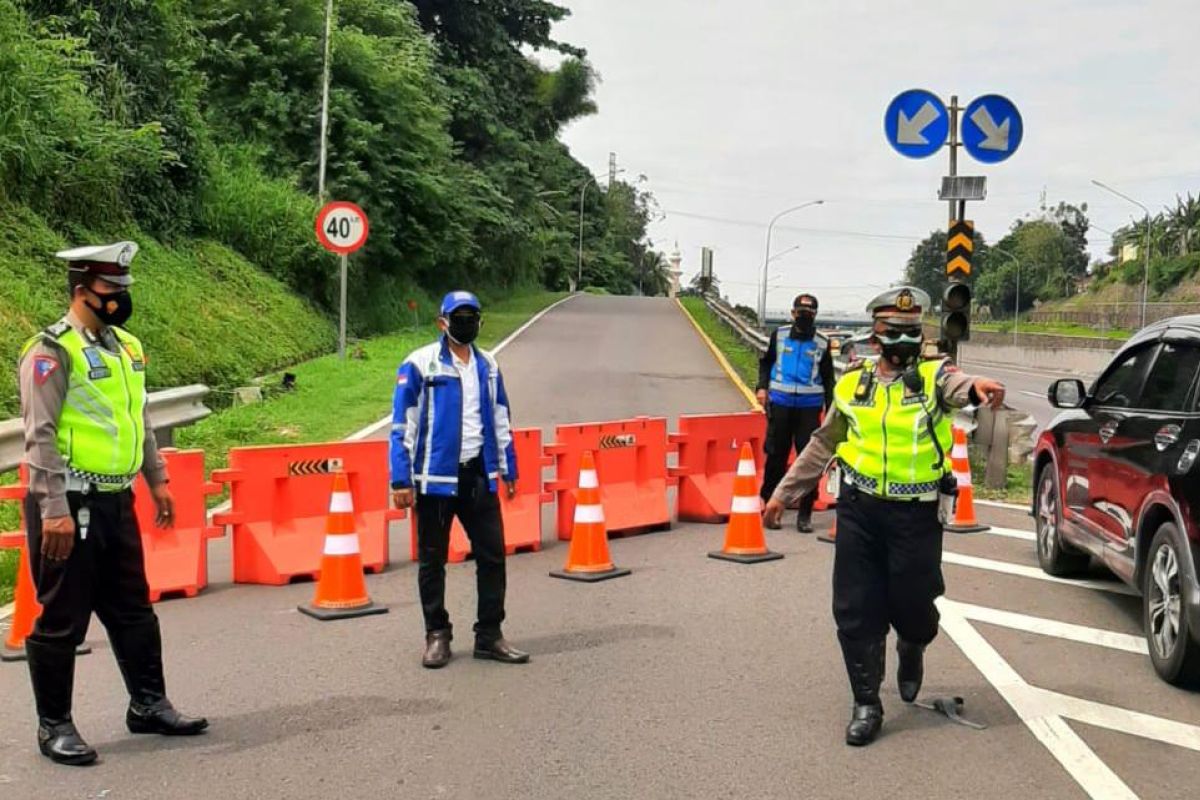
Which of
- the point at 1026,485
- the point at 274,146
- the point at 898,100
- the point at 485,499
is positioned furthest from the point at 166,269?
the point at 485,499

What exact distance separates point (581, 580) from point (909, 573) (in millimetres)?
3351

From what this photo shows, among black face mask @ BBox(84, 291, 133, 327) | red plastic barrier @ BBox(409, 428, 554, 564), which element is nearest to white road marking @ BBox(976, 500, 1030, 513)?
red plastic barrier @ BBox(409, 428, 554, 564)

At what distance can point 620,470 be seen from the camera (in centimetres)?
998

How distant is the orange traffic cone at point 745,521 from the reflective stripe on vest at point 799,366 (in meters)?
1.49

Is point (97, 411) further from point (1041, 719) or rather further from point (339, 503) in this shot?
point (1041, 719)

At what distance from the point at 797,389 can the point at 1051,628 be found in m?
3.61

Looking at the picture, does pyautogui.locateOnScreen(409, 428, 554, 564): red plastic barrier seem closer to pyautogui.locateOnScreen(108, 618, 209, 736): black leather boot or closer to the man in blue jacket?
the man in blue jacket

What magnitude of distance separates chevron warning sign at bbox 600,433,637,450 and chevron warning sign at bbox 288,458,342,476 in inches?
94.8

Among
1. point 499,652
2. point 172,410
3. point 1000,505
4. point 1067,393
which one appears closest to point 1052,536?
point 1067,393

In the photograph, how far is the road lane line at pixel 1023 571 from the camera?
808cm

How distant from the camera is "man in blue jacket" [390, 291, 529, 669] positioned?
612cm

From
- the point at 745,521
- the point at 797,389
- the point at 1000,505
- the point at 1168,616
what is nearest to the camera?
the point at 1168,616

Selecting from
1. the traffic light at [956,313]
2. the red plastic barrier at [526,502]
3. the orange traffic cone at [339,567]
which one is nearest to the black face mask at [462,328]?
the orange traffic cone at [339,567]

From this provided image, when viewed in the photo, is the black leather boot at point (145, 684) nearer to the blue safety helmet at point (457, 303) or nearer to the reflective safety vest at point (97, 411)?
the reflective safety vest at point (97, 411)
